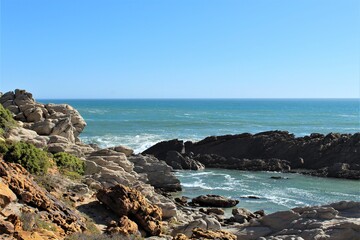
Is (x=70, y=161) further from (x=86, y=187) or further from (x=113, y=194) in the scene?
A: (x=113, y=194)

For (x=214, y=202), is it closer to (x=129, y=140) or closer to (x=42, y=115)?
(x=42, y=115)

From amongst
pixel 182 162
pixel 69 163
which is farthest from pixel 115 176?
pixel 182 162

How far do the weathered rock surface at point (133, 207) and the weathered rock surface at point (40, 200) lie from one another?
356 cm

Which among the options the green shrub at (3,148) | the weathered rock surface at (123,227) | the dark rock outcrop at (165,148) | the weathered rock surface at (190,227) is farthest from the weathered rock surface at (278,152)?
the weathered rock surface at (123,227)

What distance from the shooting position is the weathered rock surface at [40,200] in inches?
861

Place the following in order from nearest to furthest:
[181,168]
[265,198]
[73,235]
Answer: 1. [73,235]
2. [265,198]
3. [181,168]

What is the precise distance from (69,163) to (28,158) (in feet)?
15.2

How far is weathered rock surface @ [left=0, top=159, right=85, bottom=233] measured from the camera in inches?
861

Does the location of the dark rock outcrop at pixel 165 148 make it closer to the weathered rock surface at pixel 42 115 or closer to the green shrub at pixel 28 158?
the weathered rock surface at pixel 42 115

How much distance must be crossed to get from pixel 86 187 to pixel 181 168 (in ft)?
118

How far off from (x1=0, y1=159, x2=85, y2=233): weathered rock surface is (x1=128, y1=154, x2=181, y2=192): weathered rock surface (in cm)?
2312

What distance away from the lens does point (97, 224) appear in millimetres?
25672

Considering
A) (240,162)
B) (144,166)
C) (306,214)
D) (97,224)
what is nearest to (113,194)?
(97,224)

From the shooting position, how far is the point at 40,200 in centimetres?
2261
